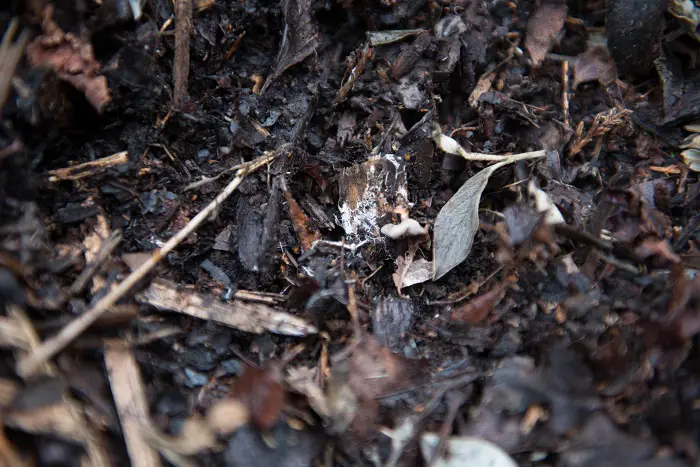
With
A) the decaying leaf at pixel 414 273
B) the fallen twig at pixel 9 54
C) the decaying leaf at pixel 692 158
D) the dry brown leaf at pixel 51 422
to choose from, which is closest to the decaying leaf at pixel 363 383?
the decaying leaf at pixel 414 273

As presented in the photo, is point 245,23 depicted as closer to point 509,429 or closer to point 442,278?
point 442,278

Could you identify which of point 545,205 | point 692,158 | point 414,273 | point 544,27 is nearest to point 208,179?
point 414,273

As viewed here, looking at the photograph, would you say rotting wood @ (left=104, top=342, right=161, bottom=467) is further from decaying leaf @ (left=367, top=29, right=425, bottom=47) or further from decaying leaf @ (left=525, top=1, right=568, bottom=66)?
decaying leaf @ (left=525, top=1, right=568, bottom=66)

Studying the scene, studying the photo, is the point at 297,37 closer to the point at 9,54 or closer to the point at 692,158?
the point at 9,54

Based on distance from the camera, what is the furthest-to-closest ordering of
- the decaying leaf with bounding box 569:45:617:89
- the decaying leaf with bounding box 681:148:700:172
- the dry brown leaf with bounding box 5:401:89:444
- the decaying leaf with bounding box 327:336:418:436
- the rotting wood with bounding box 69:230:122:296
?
1. the decaying leaf with bounding box 569:45:617:89
2. the decaying leaf with bounding box 681:148:700:172
3. the rotting wood with bounding box 69:230:122:296
4. the decaying leaf with bounding box 327:336:418:436
5. the dry brown leaf with bounding box 5:401:89:444

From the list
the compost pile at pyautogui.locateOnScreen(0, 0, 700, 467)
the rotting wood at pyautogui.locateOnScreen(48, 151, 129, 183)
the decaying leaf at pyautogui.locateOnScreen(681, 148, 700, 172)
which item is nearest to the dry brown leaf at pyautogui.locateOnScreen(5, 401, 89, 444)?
the compost pile at pyautogui.locateOnScreen(0, 0, 700, 467)

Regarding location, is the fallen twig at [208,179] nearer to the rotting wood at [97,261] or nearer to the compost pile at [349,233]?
the compost pile at [349,233]
